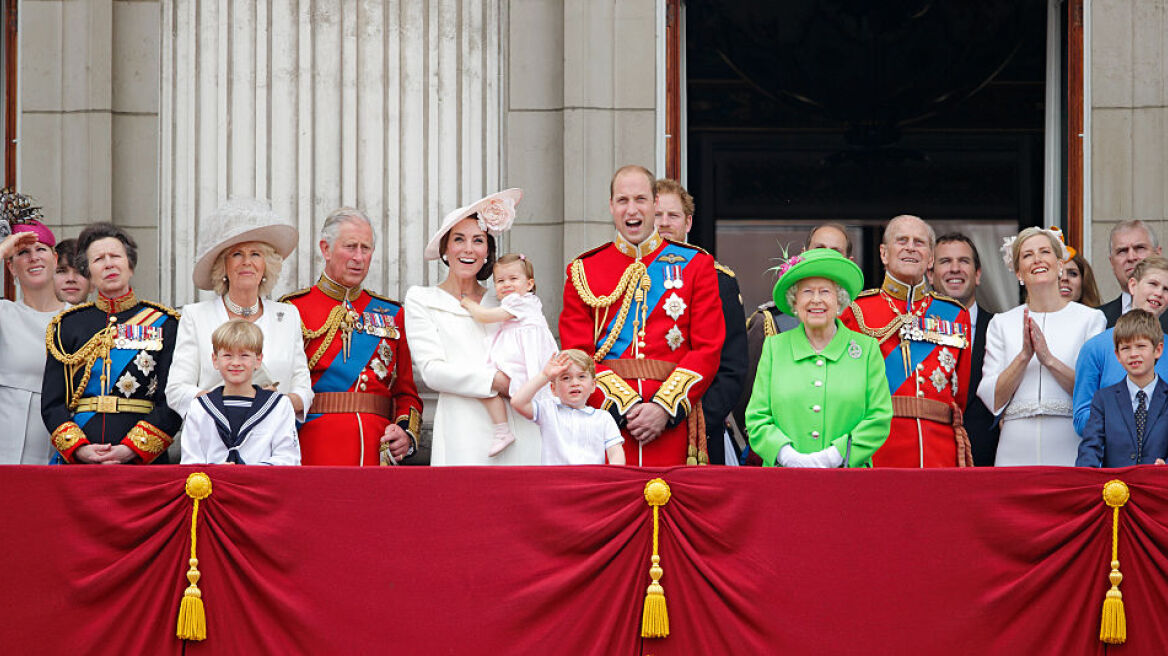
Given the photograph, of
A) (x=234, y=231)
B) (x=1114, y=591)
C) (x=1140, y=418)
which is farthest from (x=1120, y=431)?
(x=234, y=231)

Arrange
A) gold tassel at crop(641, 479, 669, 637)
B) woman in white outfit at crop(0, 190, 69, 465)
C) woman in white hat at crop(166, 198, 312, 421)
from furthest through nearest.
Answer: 1. woman in white outfit at crop(0, 190, 69, 465)
2. woman in white hat at crop(166, 198, 312, 421)
3. gold tassel at crop(641, 479, 669, 637)

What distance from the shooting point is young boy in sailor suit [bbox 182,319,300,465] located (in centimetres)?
697

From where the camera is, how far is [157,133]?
33.0ft

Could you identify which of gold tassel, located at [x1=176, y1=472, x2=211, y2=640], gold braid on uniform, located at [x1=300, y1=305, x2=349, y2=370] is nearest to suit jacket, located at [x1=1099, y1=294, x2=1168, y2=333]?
gold braid on uniform, located at [x1=300, y1=305, x2=349, y2=370]

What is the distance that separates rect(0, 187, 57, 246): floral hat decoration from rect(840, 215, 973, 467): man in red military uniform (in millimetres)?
3803

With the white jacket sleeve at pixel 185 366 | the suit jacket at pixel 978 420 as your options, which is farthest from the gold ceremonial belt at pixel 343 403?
the suit jacket at pixel 978 420

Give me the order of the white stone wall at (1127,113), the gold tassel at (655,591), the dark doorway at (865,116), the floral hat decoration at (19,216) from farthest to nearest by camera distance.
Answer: the dark doorway at (865,116), the white stone wall at (1127,113), the floral hat decoration at (19,216), the gold tassel at (655,591)

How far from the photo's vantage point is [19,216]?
8891 millimetres

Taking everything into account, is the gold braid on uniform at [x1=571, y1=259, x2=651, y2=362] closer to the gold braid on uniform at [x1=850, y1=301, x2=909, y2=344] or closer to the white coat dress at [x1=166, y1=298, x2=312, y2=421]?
the gold braid on uniform at [x1=850, y1=301, x2=909, y2=344]

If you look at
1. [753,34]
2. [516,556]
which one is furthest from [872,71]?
[516,556]

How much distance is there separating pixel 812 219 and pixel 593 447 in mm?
9047

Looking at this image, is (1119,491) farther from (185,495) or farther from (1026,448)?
(185,495)

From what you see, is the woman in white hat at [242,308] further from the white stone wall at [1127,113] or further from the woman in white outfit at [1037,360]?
the white stone wall at [1127,113]

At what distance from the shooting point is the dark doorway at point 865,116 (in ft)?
46.6
